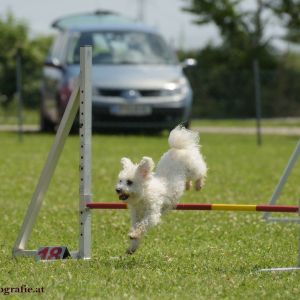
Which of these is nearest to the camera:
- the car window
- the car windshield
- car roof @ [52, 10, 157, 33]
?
the car windshield

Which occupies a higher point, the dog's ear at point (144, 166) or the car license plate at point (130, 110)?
the dog's ear at point (144, 166)

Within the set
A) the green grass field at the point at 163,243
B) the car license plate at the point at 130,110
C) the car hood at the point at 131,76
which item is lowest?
the car license plate at the point at 130,110

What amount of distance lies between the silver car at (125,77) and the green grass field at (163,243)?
138 inches

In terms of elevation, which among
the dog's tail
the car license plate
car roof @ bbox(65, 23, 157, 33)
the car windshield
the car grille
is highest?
the dog's tail

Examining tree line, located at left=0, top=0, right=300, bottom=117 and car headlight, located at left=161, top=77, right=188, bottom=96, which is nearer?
car headlight, located at left=161, top=77, right=188, bottom=96

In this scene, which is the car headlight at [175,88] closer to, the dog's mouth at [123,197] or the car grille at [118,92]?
the car grille at [118,92]

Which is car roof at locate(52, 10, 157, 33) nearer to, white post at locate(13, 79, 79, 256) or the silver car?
the silver car

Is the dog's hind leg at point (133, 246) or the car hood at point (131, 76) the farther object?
the car hood at point (131, 76)

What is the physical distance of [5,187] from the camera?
13688 millimetres

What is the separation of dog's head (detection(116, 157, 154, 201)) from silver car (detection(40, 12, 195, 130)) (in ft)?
42.7

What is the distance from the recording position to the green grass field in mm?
6598

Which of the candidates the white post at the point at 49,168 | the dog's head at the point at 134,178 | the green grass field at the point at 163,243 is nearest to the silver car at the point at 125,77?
the green grass field at the point at 163,243

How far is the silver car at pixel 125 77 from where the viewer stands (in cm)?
2081

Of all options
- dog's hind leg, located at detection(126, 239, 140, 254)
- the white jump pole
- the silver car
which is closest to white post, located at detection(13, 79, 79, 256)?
the white jump pole
